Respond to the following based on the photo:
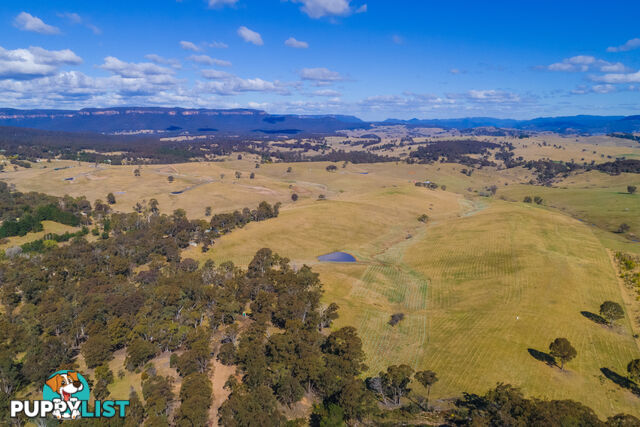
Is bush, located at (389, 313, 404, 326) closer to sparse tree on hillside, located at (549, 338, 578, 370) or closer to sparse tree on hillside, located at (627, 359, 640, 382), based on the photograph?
sparse tree on hillside, located at (549, 338, 578, 370)

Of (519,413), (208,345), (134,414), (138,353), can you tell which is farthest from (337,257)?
(134,414)

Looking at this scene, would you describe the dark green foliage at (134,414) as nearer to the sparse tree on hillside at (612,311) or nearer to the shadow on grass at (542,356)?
the shadow on grass at (542,356)

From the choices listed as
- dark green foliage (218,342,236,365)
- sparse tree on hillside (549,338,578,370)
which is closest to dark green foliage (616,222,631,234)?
sparse tree on hillside (549,338,578,370)

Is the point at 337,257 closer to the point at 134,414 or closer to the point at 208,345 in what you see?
the point at 208,345

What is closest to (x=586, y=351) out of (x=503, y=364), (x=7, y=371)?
(x=503, y=364)

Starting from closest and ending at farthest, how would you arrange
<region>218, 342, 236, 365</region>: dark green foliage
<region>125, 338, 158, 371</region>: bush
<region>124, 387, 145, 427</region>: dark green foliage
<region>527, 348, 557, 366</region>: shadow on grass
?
<region>124, 387, 145, 427</region>: dark green foliage < <region>527, 348, 557, 366</region>: shadow on grass < <region>125, 338, 158, 371</region>: bush < <region>218, 342, 236, 365</region>: dark green foliage
